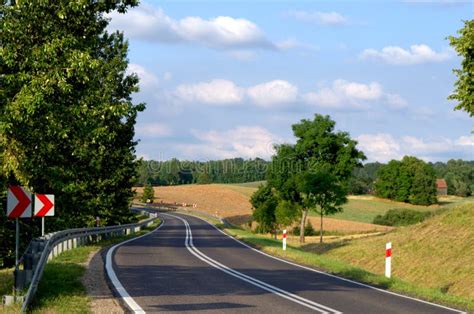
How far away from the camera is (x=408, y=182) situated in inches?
4943

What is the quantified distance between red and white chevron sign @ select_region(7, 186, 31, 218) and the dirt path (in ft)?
6.82

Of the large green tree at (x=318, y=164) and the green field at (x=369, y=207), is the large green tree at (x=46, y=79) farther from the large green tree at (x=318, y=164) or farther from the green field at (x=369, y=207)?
the green field at (x=369, y=207)

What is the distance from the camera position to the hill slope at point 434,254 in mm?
22500

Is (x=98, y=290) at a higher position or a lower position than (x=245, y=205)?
higher

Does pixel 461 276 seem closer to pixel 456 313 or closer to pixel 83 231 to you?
pixel 456 313

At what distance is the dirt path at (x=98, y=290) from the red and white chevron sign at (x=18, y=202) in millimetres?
2079

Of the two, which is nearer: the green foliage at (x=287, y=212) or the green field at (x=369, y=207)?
the green foliage at (x=287, y=212)

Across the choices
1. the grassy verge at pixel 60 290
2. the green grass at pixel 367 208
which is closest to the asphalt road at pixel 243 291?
the grassy verge at pixel 60 290

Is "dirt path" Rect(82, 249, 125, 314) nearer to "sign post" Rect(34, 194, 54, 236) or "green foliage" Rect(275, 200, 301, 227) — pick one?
"sign post" Rect(34, 194, 54, 236)

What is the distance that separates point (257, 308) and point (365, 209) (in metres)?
102

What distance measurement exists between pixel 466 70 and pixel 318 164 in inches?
1169

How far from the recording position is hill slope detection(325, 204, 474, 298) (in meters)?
22.5

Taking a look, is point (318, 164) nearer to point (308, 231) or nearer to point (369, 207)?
point (308, 231)

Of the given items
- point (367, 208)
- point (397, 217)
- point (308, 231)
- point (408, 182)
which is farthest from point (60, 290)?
point (408, 182)
